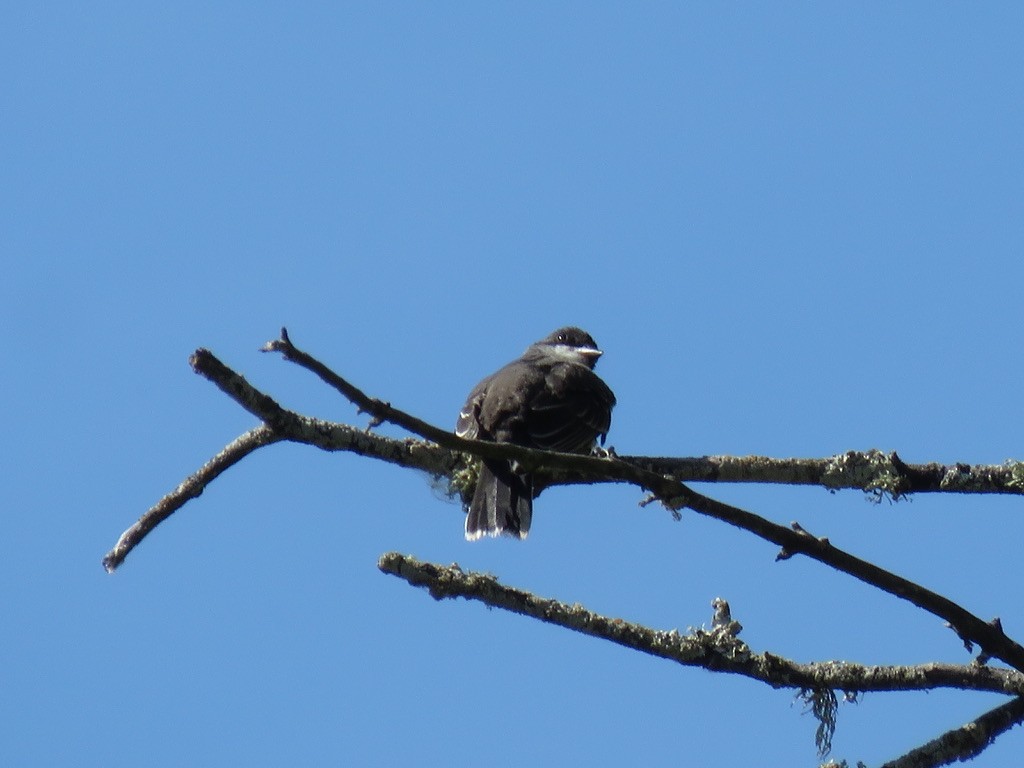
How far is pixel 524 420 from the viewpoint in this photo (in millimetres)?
7477

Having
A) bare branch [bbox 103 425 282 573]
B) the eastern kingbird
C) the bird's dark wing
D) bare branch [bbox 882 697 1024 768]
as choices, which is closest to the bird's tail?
the eastern kingbird

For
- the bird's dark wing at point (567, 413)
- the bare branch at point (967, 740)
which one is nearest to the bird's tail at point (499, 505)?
the bird's dark wing at point (567, 413)

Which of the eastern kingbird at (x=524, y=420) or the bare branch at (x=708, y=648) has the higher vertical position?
the eastern kingbird at (x=524, y=420)

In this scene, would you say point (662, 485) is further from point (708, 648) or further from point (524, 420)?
point (524, 420)

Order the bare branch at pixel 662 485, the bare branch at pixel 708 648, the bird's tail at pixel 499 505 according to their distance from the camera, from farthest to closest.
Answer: the bird's tail at pixel 499 505 → the bare branch at pixel 708 648 → the bare branch at pixel 662 485

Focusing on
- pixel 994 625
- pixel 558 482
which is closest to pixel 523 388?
pixel 558 482

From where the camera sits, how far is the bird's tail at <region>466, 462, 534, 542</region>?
6586mm

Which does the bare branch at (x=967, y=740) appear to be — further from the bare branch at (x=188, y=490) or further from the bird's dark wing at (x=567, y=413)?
the bird's dark wing at (x=567, y=413)

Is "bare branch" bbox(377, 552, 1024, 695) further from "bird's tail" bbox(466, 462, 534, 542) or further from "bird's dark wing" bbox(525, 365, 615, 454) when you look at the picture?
"bird's dark wing" bbox(525, 365, 615, 454)

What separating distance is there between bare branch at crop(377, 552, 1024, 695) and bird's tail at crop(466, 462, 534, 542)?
6.76 ft

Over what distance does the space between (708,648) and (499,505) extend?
7.39 ft

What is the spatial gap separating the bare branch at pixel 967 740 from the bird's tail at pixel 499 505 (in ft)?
9.00

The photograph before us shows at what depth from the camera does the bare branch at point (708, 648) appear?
4363 millimetres

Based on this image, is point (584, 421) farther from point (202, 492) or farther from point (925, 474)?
point (202, 492)
